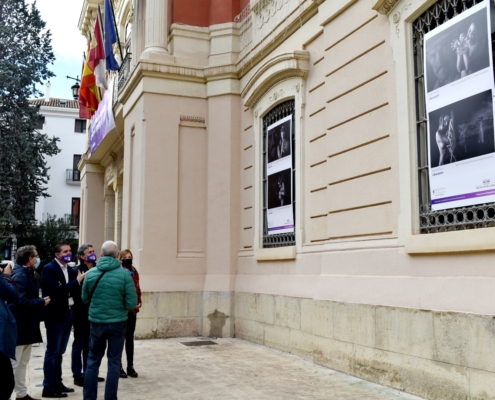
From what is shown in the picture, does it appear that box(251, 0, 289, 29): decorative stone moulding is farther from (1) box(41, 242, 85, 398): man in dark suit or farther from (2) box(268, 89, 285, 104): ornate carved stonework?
(1) box(41, 242, 85, 398): man in dark suit

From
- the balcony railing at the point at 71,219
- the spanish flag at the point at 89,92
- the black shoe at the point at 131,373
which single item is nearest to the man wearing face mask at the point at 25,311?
the black shoe at the point at 131,373

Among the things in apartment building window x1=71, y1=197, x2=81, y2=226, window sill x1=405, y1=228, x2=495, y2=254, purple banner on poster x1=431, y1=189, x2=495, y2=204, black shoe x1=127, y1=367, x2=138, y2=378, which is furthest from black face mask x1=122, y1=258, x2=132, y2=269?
apartment building window x1=71, y1=197, x2=81, y2=226

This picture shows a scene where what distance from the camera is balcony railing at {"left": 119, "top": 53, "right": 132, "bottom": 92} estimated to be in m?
15.6

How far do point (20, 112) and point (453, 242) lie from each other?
→ 2241cm

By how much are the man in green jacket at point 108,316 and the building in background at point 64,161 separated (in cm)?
4344

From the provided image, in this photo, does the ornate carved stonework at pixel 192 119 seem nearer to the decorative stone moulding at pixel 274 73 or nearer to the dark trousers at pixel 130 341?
the decorative stone moulding at pixel 274 73

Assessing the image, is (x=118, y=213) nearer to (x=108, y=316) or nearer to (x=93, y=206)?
(x=93, y=206)

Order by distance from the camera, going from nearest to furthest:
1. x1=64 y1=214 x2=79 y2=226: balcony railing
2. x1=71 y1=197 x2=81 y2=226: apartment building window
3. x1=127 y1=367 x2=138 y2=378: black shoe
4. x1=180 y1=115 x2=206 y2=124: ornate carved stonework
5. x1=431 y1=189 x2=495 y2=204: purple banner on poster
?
x1=431 y1=189 x2=495 y2=204: purple banner on poster < x1=127 y1=367 x2=138 y2=378: black shoe < x1=180 y1=115 x2=206 y2=124: ornate carved stonework < x1=64 y1=214 x2=79 y2=226: balcony railing < x1=71 y1=197 x2=81 y2=226: apartment building window

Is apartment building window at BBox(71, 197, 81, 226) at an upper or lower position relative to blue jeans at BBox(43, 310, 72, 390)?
upper

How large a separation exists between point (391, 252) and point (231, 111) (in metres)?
6.70

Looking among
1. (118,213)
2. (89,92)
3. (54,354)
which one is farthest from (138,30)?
(54,354)

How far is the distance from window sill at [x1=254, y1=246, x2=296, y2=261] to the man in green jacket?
4373mm

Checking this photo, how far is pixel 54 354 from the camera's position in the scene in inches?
271

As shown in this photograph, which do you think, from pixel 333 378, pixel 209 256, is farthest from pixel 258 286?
pixel 333 378
